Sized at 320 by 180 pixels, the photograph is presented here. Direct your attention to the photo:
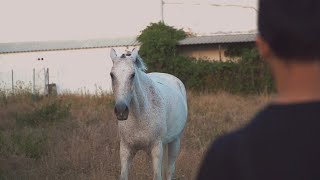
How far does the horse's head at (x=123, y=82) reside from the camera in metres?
6.81

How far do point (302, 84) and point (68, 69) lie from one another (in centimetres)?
2972

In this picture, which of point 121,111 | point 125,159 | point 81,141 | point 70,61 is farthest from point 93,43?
point 121,111

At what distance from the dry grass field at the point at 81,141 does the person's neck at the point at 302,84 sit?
456 cm

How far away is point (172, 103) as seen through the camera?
8.85m

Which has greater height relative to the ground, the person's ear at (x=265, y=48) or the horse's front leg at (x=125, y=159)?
the person's ear at (x=265, y=48)

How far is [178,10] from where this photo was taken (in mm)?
31531

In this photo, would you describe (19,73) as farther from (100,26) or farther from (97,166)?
(97,166)

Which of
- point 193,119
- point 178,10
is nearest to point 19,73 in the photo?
point 178,10

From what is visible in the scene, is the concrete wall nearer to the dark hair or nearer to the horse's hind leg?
the horse's hind leg

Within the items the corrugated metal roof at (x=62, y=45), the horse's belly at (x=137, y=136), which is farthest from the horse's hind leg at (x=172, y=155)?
the corrugated metal roof at (x=62, y=45)

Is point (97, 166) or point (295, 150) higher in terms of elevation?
point (295, 150)

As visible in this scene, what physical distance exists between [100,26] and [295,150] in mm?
31080

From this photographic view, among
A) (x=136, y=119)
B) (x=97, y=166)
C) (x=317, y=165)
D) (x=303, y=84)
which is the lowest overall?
(x=97, y=166)

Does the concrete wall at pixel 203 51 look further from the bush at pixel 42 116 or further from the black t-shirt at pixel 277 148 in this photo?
the black t-shirt at pixel 277 148
